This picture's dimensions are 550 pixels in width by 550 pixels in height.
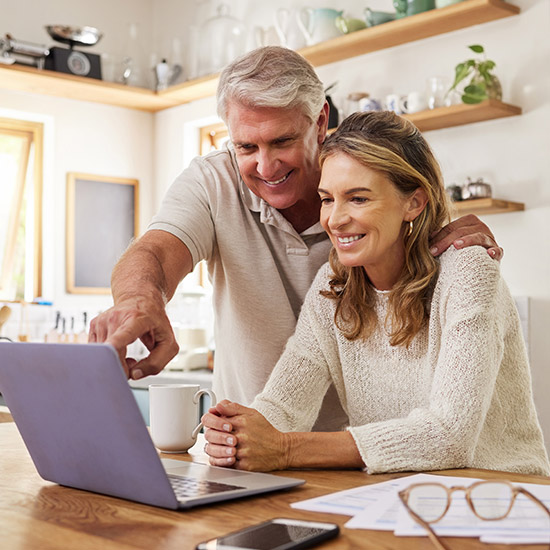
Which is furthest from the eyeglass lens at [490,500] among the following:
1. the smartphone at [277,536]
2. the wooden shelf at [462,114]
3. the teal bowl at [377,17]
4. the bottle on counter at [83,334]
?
the bottle on counter at [83,334]

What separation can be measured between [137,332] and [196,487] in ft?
0.90

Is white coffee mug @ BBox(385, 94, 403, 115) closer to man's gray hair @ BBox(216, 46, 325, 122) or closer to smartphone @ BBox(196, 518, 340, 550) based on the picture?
man's gray hair @ BBox(216, 46, 325, 122)

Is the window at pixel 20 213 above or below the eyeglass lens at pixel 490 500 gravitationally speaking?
above

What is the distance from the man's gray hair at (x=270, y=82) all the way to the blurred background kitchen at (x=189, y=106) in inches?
64.9

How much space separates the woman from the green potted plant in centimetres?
165

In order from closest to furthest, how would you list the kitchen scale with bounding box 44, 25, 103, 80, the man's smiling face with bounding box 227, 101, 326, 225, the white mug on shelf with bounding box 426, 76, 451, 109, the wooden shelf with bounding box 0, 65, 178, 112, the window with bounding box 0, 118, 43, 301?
the man's smiling face with bounding box 227, 101, 326, 225
the white mug on shelf with bounding box 426, 76, 451, 109
the wooden shelf with bounding box 0, 65, 178, 112
the kitchen scale with bounding box 44, 25, 103, 80
the window with bounding box 0, 118, 43, 301

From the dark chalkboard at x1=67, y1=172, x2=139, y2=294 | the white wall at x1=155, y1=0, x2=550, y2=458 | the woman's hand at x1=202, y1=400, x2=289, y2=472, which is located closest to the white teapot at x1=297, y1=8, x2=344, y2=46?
the white wall at x1=155, y1=0, x2=550, y2=458

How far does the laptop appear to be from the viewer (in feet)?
3.24

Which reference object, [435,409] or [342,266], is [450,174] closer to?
[342,266]

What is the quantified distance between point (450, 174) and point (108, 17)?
2.63 meters

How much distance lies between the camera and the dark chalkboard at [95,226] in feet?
15.9

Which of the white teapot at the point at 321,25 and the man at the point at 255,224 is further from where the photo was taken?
the white teapot at the point at 321,25

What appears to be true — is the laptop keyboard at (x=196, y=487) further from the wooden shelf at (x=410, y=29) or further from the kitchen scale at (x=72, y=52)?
the kitchen scale at (x=72, y=52)

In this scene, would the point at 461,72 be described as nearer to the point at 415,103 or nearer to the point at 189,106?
the point at 415,103
